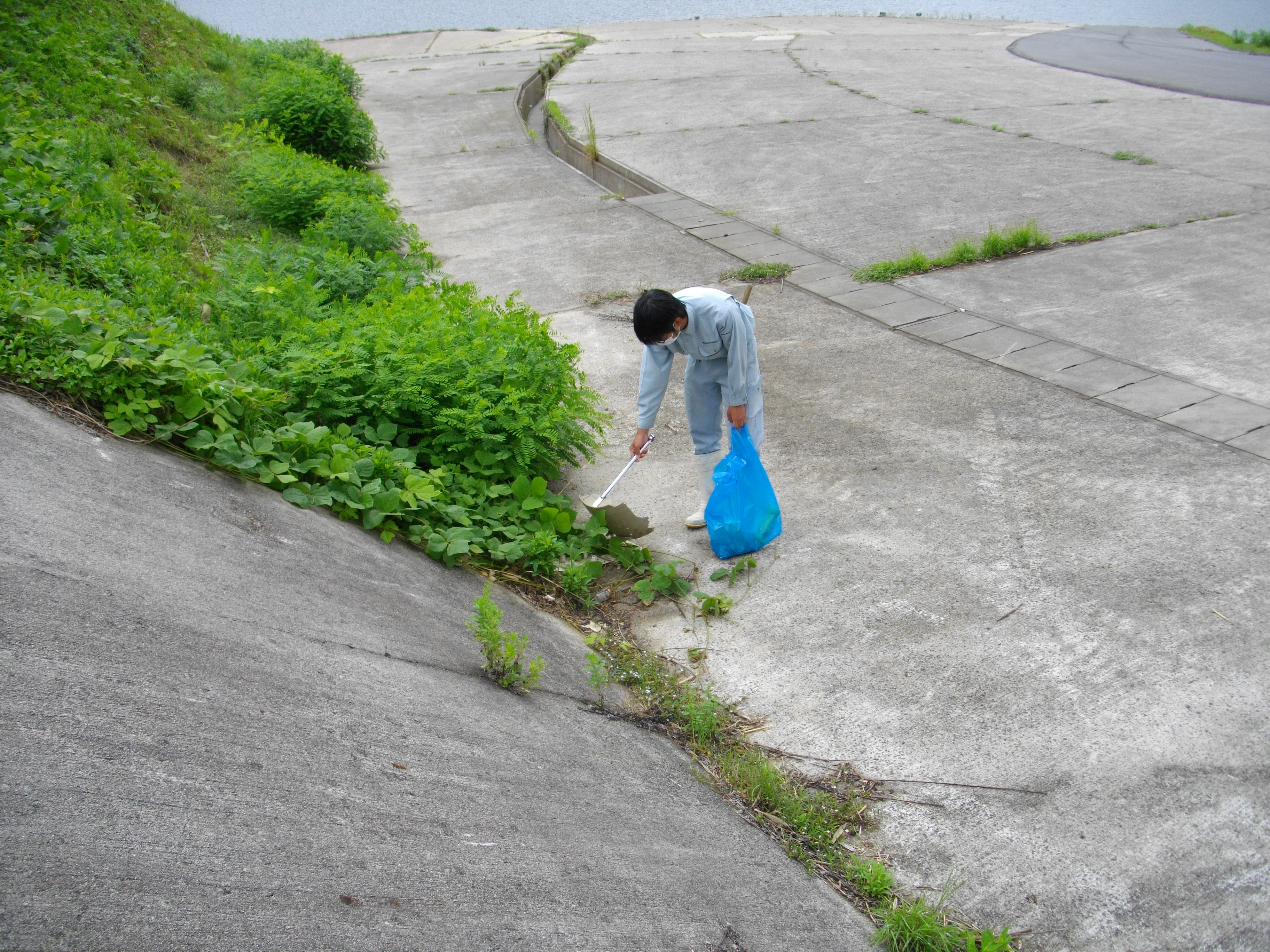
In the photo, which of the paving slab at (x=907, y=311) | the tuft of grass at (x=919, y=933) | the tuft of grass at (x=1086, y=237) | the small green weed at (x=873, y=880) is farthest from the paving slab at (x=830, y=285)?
the tuft of grass at (x=919, y=933)

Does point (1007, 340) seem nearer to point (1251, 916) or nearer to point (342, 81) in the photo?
point (1251, 916)

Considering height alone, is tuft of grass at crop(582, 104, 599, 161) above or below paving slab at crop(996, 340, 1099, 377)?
above

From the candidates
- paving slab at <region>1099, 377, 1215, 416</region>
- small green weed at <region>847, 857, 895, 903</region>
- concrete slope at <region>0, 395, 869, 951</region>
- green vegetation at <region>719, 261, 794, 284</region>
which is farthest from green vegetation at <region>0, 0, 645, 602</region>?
paving slab at <region>1099, 377, 1215, 416</region>

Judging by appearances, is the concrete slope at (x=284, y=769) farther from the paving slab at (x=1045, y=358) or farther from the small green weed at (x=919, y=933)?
the paving slab at (x=1045, y=358)

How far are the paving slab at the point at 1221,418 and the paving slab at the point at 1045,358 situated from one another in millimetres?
795

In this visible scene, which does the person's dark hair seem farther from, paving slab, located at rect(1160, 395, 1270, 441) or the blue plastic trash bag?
paving slab, located at rect(1160, 395, 1270, 441)

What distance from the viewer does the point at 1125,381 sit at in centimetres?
554

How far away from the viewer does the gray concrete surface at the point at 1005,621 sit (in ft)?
9.02

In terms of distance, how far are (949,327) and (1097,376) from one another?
3.87 ft

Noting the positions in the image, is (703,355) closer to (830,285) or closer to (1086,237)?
(830,285)

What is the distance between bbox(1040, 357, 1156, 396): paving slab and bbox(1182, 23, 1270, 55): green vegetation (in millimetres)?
20036

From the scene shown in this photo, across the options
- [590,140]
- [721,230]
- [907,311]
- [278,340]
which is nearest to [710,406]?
[278,340]

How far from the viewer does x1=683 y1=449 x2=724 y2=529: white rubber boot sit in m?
4.67

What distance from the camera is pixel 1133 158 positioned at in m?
10.4
